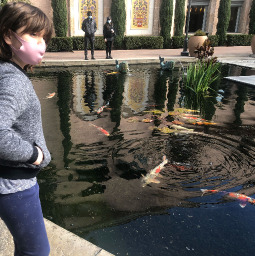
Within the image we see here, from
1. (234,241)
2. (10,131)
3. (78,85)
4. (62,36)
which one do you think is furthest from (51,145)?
(62,36)

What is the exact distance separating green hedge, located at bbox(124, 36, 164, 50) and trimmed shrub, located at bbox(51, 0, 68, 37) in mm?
4095

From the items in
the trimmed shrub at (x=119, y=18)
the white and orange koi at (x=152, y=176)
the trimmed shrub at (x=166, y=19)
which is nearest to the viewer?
the white and orange koi at (x=152, y=176)

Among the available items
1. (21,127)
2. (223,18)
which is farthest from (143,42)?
(21,127)

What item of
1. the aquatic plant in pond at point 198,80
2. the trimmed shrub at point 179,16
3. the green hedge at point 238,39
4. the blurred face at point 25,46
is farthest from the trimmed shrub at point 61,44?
the blurred face at point 25,46

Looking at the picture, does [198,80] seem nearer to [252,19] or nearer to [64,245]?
[64,245]

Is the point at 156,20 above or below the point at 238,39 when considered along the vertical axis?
above

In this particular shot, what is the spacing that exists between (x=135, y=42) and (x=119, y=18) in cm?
187

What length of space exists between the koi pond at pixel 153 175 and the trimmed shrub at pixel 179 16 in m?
15.3

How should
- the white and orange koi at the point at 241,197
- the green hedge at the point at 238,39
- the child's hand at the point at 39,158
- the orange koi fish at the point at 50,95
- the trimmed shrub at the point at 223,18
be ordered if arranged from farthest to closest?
the green hedge at the point at 238,39 → the trimmed shrub at the point at 223,18 → the orange koi fish at the point at 50,95 → the white and orange koi at the point at 241,197 → the child's hand at the point at 39,158

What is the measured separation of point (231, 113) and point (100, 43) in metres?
13.8

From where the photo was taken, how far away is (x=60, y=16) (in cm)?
1706

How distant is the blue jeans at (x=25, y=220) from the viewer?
1.20 meters

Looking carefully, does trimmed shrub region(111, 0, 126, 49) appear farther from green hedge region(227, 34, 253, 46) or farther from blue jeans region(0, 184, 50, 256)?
blue jeans region(0, 184, 50, 256)

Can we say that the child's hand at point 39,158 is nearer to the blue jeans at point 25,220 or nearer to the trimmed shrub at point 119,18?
the blue jeans at point 25,220
